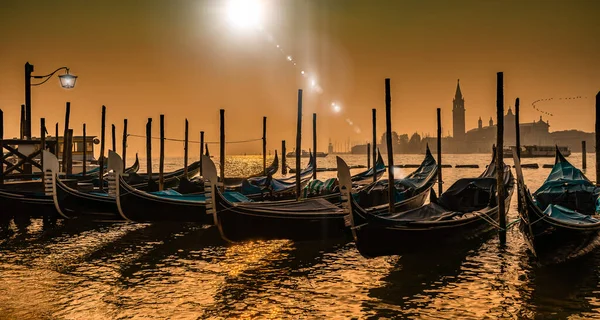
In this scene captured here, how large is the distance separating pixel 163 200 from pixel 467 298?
869 cm

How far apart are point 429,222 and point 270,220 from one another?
12.0ft

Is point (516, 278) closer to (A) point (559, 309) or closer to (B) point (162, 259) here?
(A) point (559, 309)

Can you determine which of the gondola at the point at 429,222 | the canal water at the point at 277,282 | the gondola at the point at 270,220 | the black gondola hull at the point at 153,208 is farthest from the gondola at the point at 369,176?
the gondola at the point at 270,220

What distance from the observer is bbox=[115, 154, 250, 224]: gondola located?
47.5 feet

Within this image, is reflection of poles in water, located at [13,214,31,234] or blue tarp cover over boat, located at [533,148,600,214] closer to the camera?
blue tarp cover over boat, located at [533,148,600,214]

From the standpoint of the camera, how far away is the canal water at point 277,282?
842 centimetres

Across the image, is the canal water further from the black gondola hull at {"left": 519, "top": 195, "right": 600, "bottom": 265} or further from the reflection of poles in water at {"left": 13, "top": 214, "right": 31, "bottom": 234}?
the reflection of poles in water at {"left": 13, "top": 214, "right": 31, "bottom": 234}

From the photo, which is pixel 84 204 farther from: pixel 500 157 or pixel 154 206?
pixel 500 157

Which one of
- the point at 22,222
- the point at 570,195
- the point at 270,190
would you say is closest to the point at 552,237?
the point at 570,195

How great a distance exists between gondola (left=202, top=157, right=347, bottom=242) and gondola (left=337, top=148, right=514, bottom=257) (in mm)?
1521

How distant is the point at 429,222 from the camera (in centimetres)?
1125

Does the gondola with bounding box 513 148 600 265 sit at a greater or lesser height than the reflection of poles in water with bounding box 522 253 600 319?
greater

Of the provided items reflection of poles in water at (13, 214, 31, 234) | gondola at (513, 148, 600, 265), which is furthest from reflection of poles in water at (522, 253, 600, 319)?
reflection of poles in water at (13, 214, 31, 234)

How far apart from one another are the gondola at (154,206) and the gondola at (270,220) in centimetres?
241
